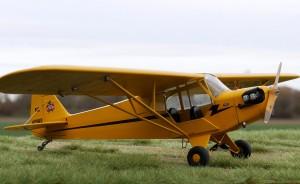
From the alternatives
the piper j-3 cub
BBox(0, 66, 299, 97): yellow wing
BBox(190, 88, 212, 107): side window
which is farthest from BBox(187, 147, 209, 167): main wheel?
BBox(0, 66, 299, 97): yellow wing

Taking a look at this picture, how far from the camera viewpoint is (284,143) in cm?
1547

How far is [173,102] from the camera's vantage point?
11.7 m

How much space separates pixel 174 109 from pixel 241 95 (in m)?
1.70

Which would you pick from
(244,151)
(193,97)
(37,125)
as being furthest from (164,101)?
(37,125)

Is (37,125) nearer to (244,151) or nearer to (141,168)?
(244,151)

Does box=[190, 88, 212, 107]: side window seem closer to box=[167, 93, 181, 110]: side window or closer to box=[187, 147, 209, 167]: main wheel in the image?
box=[167, 93, 181, 110]: side window

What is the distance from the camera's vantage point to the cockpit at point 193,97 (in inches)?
435

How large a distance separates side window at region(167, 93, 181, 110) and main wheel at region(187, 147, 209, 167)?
142 centimetres

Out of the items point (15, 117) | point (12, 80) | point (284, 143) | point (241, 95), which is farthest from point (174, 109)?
point (15, 117)

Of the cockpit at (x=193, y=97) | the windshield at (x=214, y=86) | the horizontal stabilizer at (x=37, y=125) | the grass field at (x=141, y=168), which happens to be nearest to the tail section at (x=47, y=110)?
the horizontal stabilizer at (x=37, y=125)

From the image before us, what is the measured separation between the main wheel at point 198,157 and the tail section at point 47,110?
198 inches

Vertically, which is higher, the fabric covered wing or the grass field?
the fabric covered wing

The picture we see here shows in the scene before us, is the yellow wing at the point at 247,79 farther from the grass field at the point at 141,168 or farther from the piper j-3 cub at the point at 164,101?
the grass field at the point at 141,168

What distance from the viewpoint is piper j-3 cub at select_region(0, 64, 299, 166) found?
1019 centimetres
